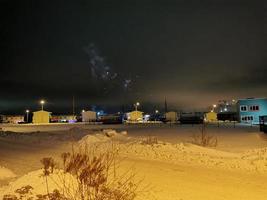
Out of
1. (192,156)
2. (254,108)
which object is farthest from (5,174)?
(254,108)

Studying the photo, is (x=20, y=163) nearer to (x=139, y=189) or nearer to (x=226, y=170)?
(x=139, y=189)

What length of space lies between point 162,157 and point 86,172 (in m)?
7.12

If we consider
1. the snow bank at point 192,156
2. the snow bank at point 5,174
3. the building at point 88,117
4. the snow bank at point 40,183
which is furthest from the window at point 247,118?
the snow bank at point 40,183

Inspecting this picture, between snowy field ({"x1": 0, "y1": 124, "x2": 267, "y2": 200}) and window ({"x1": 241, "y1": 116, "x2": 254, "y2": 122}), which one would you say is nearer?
snowy field ({"x1": 0, "y1": 124, "x2": 267, "y2": 200})

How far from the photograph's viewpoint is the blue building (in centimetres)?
6475

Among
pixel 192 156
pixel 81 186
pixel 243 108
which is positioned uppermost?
pixel 243 108

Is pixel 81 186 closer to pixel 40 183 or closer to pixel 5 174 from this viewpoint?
pixel 40 183

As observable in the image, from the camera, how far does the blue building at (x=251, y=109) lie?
64750 mm

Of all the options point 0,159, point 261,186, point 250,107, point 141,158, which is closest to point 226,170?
point 261,186

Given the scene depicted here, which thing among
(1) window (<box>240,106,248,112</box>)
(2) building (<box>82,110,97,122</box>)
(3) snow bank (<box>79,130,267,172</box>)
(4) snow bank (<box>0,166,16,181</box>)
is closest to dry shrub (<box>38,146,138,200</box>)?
(4) snow bank (<box>0,166,16,181</box>)

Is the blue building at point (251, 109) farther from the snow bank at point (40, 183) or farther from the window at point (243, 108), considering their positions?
the snow bank at point (40, 183)

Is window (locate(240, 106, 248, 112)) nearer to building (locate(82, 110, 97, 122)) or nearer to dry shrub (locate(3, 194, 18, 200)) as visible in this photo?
building (locate(82, 110, 97, 122))

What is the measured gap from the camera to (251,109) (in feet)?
217

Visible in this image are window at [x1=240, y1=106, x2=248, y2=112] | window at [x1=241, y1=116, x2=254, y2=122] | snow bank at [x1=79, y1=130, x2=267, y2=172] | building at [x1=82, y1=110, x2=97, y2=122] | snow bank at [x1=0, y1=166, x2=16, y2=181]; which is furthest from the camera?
building at [x1=82, y1=110, x2=97, y2=122]
